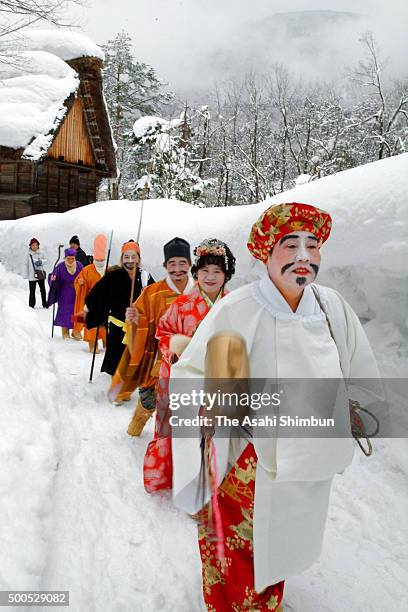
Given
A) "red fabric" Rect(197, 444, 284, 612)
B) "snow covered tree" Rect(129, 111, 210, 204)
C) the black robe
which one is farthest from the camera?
"snow covered tree" Rect(129, 111, 210, 204)

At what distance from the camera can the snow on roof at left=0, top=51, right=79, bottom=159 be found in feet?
55.5

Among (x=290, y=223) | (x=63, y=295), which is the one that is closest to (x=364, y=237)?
(x=290, y=223)

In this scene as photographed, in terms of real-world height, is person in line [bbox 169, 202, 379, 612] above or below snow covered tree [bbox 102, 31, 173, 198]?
below

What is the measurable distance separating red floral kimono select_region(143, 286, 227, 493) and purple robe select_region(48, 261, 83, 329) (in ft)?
17.5

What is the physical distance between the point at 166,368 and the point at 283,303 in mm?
1472

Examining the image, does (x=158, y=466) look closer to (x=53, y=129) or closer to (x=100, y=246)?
(x=100, y=246)

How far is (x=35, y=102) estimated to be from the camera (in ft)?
58.3

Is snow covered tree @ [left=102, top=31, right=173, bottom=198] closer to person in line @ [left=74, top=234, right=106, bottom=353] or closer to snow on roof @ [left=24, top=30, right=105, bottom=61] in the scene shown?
snow on roof @ [left=24, top=30, right=105, bottom=61]

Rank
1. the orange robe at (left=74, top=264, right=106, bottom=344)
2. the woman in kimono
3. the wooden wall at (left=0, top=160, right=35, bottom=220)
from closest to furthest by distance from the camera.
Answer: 1. the woman in kimono
2. the orange robe at (left=74, top=264, right=106, bottom=344)
3. the wooden wall at (left=0, top=160, right=35, bottom=220)

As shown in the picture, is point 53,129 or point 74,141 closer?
point 53,129

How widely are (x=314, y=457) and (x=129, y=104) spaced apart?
31.2m

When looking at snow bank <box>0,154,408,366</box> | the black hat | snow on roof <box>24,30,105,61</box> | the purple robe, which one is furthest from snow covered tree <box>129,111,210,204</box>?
the black hat

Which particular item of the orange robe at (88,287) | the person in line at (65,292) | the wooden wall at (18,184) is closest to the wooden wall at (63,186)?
the wooden wall at (18,184)

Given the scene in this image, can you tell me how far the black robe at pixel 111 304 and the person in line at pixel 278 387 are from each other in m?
3.12
